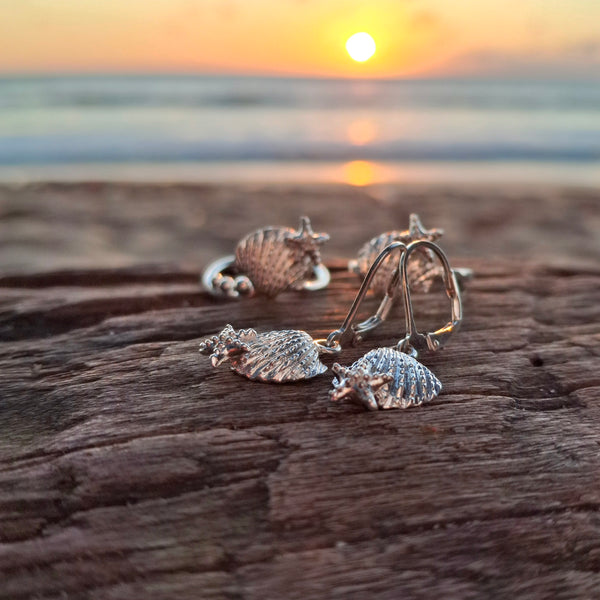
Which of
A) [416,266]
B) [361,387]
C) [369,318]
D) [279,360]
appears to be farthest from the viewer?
[416,266]

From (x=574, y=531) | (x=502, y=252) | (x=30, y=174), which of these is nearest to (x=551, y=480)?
(x=574, y=531)

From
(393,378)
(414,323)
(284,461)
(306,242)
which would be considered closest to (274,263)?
(306,242)

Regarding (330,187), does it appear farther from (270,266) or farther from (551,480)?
(551,480)

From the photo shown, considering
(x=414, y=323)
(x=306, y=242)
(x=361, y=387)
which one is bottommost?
(x=361, y=387)

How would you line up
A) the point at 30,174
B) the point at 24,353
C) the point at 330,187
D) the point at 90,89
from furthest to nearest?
the point at 90,89 < the point at 30,174 < the point at 330,187 < the point at 24,353

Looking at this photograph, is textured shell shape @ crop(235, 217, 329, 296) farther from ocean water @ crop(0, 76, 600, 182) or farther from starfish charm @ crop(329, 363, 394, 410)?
ocean water @ crop(0, 76, 600, 182)

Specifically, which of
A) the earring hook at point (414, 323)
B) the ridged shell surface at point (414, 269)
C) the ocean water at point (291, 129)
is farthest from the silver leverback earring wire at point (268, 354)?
the ocean water at point (291, 129)

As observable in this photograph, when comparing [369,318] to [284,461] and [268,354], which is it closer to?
[268,354]
